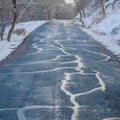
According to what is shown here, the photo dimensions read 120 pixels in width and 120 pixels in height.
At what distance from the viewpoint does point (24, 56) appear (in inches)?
719

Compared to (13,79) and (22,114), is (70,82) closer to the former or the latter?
(13,79)

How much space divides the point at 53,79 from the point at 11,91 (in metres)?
1.97

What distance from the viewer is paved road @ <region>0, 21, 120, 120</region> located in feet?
27.7

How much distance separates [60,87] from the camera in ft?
36.1

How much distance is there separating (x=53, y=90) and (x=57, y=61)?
18.3ft

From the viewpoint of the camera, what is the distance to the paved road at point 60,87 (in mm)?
8438

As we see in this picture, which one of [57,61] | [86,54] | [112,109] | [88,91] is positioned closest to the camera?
[112,109]

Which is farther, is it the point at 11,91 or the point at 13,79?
the point at 13,79

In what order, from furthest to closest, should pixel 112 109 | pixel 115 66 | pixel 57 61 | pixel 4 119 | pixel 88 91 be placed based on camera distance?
1. pixel 57 61
2. pixel 115 66
3. pixel 88 91
4. pixel 112 109
5. pixel 4 119

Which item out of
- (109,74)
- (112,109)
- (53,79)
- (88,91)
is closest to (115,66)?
(109,74)

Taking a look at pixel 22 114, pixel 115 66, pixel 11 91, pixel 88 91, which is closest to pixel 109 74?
pixel 115 66

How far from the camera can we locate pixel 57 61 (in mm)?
16188

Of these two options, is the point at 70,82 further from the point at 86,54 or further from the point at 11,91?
the point at 86,54

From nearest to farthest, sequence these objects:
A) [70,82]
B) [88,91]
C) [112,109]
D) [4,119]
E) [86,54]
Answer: [4,119], [112,109], [88,91], [70,82], [86,54]
